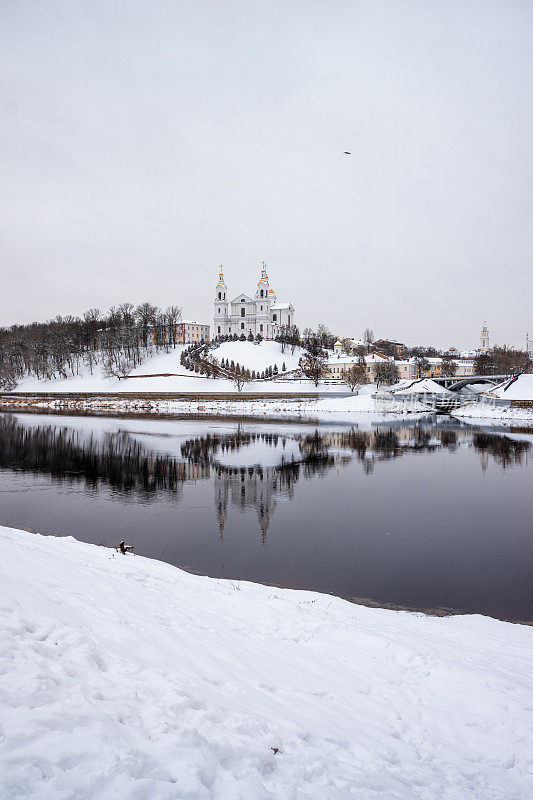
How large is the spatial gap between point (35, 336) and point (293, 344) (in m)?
55.9

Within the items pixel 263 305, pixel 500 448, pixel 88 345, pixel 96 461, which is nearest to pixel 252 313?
pixel 263 305

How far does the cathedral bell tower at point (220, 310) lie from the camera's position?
142 metres

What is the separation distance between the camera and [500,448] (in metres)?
35.5

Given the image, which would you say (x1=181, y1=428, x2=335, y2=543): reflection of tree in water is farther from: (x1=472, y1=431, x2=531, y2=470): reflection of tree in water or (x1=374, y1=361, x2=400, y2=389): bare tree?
(x1=374, y1=361, x2=400, y2=389): bare tree

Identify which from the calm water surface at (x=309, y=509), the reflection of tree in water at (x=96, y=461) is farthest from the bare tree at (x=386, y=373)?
the reflection of tree in water at (x=96, y=461)

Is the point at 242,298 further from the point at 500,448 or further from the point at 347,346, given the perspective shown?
the point at 500,448

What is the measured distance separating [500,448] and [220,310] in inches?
4525

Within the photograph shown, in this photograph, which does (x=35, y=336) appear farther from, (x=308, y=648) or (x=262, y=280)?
(x=308, y=648)

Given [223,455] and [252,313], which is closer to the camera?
[223,455]

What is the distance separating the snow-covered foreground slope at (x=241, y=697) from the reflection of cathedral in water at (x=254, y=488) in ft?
22.3

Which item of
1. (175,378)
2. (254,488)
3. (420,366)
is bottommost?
(254,488)

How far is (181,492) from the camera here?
20.7 metres

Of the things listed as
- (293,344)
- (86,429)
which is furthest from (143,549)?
(293,344)

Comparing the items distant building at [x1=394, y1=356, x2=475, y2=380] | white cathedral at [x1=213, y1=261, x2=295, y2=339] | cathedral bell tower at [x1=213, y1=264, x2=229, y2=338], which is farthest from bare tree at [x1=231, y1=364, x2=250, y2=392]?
distant building at [x1=394, y1=356, x2=475, y2=380]
